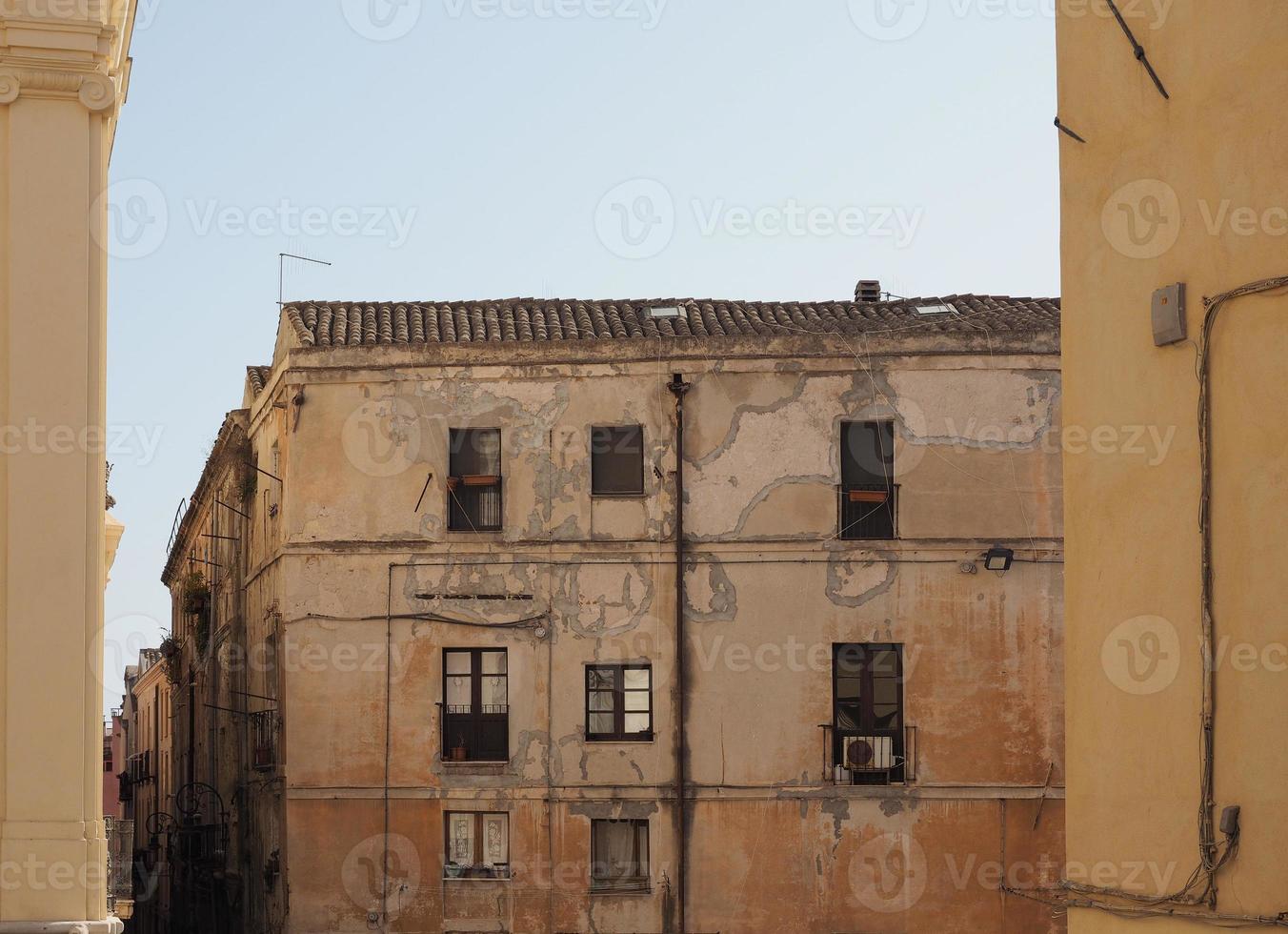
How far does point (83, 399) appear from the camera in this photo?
13.1 meters

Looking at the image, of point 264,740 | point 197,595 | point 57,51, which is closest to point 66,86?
point 57,51

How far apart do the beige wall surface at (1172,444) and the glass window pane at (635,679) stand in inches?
582

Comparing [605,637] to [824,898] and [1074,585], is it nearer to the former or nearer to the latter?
[824,898]

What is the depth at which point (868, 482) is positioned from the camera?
27.2 m

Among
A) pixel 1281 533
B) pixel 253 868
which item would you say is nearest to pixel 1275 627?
pixel 1281 533

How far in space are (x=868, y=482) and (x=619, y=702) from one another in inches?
183

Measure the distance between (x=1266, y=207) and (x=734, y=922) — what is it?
17354 millimetres

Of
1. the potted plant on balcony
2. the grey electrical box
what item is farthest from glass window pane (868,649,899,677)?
the potted plant on balcony

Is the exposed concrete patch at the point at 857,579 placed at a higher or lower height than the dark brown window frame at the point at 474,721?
higher

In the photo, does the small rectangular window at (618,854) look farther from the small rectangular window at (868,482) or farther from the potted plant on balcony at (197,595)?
the potted plant on balcony at (197,595)

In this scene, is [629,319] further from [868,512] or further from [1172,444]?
[1172,444]

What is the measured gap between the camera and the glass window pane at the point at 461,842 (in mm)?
26703

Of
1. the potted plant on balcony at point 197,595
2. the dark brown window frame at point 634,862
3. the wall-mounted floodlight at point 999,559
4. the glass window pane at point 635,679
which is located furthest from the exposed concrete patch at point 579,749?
the potted plant on balcony at point 197,595

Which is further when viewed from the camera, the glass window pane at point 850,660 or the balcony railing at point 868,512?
the balcony railing at point 868,512
